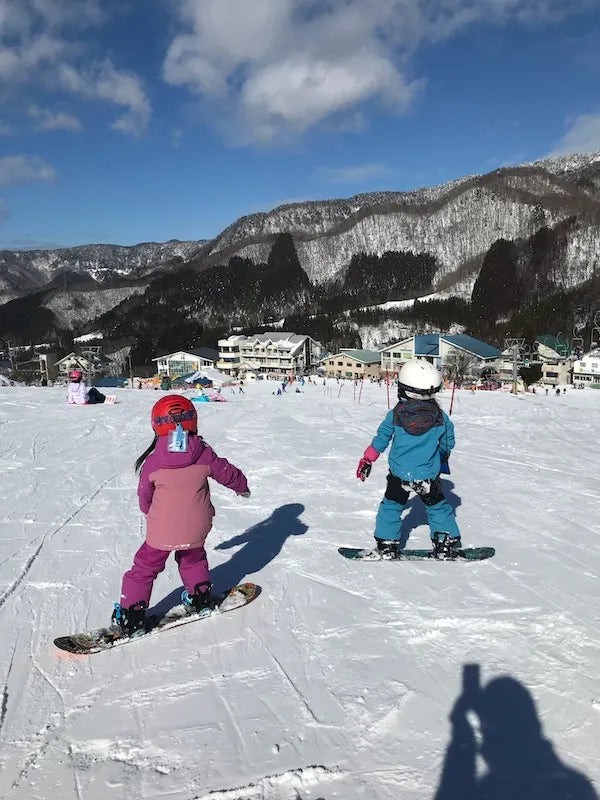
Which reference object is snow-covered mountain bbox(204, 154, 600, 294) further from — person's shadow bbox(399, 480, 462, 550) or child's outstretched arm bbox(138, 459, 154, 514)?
child's outstretched arm bbox(138, 459, 154, 514)

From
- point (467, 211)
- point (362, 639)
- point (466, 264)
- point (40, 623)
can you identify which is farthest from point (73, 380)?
point (467, 211)

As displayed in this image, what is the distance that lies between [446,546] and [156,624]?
2411 millimetres

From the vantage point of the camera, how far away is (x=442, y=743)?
2.13 m

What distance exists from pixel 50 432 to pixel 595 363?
46.7 m

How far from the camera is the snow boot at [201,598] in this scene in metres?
3.26

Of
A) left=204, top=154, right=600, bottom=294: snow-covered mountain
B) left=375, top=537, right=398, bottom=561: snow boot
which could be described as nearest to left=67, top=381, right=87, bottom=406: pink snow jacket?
left=375, top=537, right=398, bottom=561: snow boot

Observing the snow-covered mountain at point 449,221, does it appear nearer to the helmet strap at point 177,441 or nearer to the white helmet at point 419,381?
the white helmet at point 419,381

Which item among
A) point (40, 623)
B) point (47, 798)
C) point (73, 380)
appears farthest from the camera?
point (73, 380)

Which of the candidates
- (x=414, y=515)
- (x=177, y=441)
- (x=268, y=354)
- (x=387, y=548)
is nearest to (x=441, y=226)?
(x=268, y=354)

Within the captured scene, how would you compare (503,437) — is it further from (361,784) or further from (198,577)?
(361,784)

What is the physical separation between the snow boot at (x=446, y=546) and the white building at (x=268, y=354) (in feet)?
225

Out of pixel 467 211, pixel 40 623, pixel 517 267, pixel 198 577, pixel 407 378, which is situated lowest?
pixel 40 623

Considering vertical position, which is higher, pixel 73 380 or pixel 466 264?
pixel 466 264

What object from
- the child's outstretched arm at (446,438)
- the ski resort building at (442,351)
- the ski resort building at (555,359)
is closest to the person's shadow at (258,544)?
the child's outstretched arm at (446,438)
